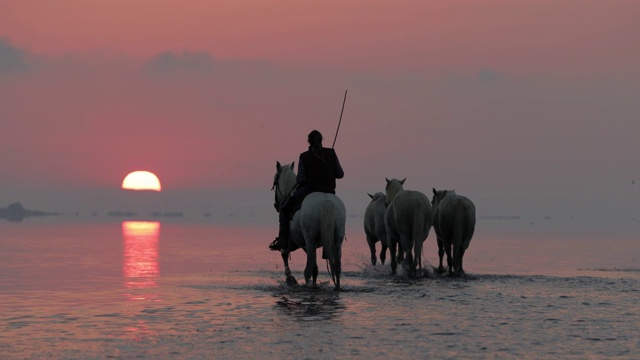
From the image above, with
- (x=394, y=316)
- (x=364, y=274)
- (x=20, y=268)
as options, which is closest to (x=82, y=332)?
(x=394, y=316)

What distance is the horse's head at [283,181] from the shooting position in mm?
17203

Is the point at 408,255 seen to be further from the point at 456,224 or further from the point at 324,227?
the point at 324,227

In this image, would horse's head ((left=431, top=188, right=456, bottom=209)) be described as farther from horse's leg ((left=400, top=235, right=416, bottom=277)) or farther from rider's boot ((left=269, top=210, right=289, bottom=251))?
rider's boot ((left=269, top=210, right=289, bottom=251))

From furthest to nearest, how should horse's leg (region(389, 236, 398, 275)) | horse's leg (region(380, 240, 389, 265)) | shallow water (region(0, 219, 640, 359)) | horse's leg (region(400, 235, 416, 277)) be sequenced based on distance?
horse's leg (region(380, 240, 389, 265)), horse's leg (region(389, 236, 398, 275)), horse's leg (region(400, 235, 416, 277)), shallow water (region(0, 219, 640, 359))

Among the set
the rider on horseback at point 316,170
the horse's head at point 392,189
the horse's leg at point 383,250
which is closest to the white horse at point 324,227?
the rider on horseback at point 316,170

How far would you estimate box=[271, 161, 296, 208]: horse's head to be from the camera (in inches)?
677

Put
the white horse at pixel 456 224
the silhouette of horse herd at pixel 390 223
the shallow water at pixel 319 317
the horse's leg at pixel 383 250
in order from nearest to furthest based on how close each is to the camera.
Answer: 1. the shallow water at pixel 319 317
2. the silhouette of horse herd at pixel 390 223
3. the white horse at pixel 456 224
4. the horse's leg at pixel 383 250

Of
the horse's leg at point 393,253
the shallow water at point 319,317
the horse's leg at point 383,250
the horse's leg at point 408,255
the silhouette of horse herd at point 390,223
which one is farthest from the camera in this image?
the horse's leg at point 383,250

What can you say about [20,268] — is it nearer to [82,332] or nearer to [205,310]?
[205,310]

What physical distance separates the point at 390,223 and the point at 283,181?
3624mm

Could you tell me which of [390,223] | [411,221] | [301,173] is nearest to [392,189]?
[390,223]

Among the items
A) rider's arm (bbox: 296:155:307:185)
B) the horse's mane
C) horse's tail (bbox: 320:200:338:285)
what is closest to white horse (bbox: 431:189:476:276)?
the horse's mane

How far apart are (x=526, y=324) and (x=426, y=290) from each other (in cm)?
474

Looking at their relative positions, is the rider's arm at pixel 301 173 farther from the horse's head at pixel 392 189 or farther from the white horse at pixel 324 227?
the horse's head at pixel 392 189
